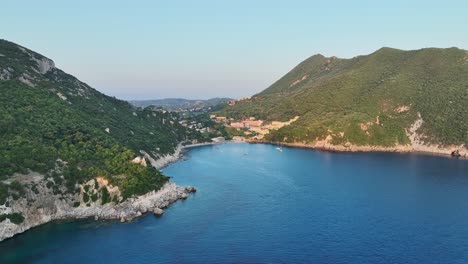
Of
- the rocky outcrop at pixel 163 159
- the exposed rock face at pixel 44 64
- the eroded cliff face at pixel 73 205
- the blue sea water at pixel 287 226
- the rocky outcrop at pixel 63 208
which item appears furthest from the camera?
the exposed rock face at pixel 44 64

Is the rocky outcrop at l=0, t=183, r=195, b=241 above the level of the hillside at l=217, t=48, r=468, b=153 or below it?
below

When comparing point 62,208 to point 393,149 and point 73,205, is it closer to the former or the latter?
point 73,205

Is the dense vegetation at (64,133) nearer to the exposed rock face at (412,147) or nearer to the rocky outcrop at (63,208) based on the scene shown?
the rocky outcrop at (63,208)

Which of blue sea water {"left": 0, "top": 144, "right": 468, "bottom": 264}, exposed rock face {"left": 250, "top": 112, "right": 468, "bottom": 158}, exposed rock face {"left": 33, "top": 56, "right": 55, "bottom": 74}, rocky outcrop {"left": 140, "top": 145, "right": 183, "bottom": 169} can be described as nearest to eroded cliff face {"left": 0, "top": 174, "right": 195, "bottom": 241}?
blue sea water {"left": 0, "top": 144, "right": 468, "bottom": 264}

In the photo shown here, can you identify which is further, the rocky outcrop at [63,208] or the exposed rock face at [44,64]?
the exposed rock face at [44,64]

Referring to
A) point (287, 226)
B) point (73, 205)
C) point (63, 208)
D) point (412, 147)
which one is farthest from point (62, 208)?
point (412, 147)

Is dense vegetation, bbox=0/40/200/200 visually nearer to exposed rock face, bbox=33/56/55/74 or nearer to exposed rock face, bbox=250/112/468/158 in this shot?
exposed rock face, bbox=33/56/55/74

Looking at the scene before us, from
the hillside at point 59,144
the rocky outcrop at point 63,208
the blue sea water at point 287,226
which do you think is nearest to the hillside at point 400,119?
the blue sea water at point 287,226
